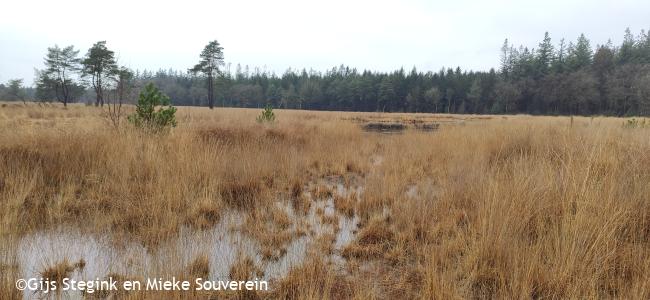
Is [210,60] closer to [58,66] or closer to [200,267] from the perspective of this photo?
[58,66]

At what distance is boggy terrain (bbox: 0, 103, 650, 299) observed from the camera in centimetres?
190

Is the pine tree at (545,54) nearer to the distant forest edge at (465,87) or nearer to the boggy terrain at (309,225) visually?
the distant forest edge at (465,87)

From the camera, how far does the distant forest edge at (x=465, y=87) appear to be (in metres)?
39.1

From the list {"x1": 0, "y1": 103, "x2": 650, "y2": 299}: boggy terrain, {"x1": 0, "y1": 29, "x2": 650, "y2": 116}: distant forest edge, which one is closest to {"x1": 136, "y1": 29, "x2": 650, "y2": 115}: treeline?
{"x1": 0, "y1": 29, "x2": 650, "y2": 116}: distant forest edge

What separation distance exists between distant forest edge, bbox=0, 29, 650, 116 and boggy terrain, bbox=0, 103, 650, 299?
31.7m

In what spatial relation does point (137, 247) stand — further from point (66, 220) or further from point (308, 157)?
point (308, 157)

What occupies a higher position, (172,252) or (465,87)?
(465,87)

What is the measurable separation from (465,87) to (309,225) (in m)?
Result: 65.3

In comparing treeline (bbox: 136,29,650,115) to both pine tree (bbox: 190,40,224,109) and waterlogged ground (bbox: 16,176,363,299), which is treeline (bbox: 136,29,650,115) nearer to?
pine tree (bbox: 190,40,224,109)

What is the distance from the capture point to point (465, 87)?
59562 millimetres

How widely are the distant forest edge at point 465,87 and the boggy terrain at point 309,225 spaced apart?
3166cm

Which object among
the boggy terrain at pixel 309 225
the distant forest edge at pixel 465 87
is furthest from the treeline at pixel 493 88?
Answer: the boggy terrain at pixel 309 225

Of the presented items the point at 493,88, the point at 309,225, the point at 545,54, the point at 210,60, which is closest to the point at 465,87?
the point at 493,88

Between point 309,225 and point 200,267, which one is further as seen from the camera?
point 309,225
